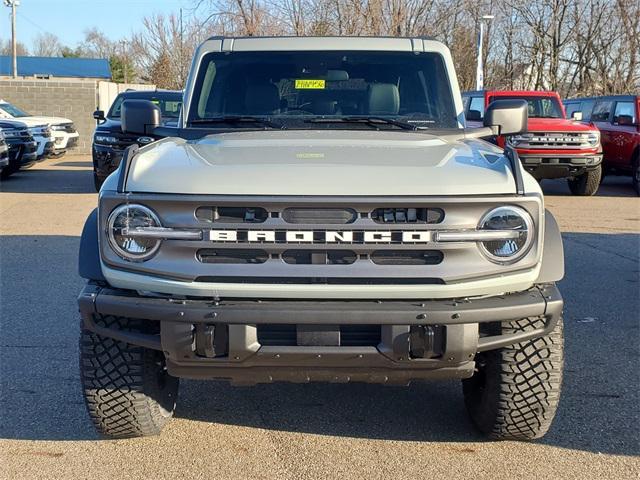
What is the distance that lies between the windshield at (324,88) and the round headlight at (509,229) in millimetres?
1546

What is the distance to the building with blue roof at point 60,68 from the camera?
55.8m

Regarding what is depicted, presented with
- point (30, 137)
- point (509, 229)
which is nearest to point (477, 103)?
point (30, 137)

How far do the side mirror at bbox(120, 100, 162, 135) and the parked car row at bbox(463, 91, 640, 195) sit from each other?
8.65 meters

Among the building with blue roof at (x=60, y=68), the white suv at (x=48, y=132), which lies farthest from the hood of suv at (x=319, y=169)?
the building with blue roof at (x=60, y=68)

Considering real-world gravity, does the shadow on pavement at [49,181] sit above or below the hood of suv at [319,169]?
below

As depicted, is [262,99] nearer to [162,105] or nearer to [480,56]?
[162,105]

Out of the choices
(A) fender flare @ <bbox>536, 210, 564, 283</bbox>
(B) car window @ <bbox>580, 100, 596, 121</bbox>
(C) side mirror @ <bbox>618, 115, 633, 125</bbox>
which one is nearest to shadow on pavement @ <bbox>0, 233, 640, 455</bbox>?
(A) fender flare @ <bbox>536, 210, 564, 283</bbox>

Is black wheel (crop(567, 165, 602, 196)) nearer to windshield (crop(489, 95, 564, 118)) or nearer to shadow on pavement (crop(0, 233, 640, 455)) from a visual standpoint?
windshield (crop(489, 95, 564, 118))

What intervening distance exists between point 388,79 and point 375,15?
824 inches

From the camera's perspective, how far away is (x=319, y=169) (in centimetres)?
346

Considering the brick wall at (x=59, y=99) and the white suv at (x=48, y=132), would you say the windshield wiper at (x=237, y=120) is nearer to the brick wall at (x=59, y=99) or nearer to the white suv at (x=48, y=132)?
the white suv at (x=48, y=132)

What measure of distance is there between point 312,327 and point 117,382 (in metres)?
1.05

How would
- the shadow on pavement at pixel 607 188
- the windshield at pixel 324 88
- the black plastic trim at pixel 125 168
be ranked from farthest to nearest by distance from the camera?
the shadow on pavement at pixel 607 188
the windshield at pixel 324 88
the black plastic trim at pixel 125 168

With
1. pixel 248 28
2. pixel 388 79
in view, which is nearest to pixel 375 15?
pixel 248 28
